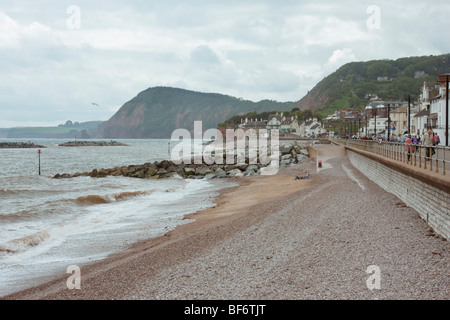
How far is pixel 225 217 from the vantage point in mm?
14859

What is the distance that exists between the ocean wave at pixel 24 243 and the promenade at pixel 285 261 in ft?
11.4

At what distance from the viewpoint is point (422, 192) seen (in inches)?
453

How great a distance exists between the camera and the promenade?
691 cm

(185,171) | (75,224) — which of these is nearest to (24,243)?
(75,224)

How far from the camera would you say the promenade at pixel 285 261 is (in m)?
6.91

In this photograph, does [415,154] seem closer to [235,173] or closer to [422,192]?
[422,192]

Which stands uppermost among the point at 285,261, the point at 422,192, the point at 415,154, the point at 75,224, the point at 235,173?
the point at 415,154

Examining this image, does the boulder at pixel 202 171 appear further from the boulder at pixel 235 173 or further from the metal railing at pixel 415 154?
the metal railing at pixel 415 154

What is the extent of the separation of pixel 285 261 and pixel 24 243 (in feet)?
26.6

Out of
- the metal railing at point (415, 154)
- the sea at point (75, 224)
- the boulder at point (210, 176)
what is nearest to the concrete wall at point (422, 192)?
the metal railing at point (415, 154)

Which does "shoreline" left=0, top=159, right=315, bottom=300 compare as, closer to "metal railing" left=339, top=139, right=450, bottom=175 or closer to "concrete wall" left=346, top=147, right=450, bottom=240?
"metal railing" left=339, top=139, right=450, bottom=175
